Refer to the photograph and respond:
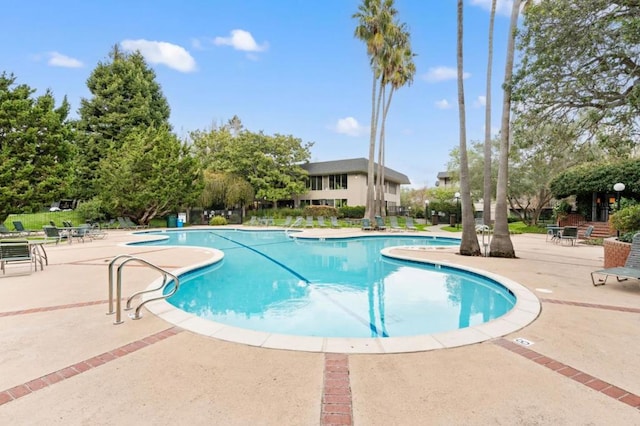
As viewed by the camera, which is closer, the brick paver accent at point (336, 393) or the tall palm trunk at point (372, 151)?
the brick paver accent at point (336, 393)

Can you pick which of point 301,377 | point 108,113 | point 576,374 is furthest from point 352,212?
point 301,377

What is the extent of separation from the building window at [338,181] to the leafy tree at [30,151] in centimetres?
2188

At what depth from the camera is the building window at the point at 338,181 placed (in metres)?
33.2

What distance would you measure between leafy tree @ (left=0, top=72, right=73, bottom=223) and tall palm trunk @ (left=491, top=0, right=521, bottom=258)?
20855 millimetres

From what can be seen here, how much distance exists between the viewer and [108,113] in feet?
94.1

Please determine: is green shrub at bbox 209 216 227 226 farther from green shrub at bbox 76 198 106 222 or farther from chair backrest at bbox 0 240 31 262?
chair backrest at bbox 0 240 31 262

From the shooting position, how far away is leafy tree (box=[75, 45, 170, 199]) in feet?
90.3

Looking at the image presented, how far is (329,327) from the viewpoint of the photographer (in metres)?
5.39

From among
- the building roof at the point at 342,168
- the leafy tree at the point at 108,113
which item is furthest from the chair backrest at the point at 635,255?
the leafy tree at the point at 108,113

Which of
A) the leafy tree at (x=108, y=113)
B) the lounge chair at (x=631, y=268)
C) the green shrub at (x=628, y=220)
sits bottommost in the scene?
the lounge chair at (x=631, y=268)

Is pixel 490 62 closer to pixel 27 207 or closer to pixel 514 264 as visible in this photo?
pixel 514 264

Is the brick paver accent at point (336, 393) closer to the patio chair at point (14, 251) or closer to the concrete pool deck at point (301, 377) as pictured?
the concrete pool deck at point (301, 377)

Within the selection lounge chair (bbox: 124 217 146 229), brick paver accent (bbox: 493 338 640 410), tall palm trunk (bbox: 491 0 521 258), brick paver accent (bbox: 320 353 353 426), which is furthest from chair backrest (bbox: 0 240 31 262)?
lounge chair (bbox: 124 217 146 229)

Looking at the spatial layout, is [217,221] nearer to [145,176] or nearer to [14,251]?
[145,176]
